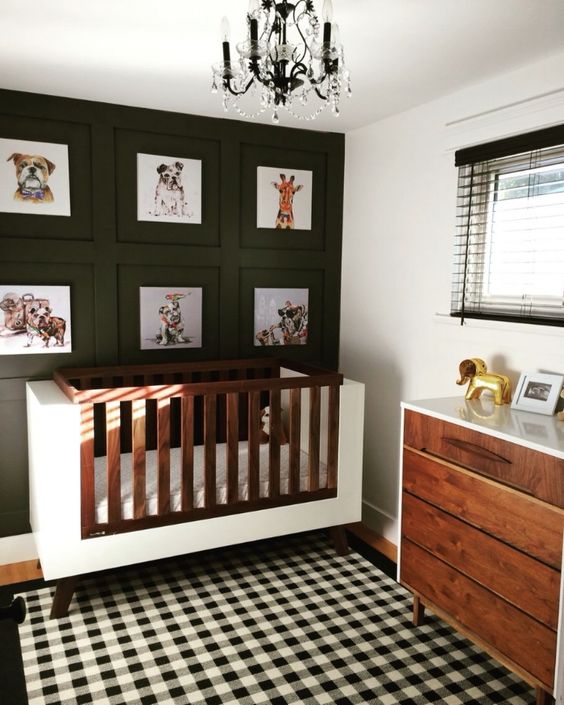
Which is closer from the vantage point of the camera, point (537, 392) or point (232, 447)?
point (537, 392)

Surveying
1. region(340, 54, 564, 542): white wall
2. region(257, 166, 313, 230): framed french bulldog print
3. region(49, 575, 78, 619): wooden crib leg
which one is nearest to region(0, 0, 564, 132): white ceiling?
region(340, 54, 564, 542): white wall

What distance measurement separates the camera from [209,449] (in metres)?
2.66

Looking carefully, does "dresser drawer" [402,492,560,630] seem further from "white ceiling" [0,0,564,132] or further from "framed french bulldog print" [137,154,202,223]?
"framed french bulldog print" [137,154,202,223]

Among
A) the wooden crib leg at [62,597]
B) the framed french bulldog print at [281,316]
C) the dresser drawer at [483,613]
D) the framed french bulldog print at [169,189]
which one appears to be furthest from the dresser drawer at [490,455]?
the framed french bulldog print at [169,189]

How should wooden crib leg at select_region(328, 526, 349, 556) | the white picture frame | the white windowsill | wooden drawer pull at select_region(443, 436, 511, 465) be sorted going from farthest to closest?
1. wooden crib leg at select_region(328, 526, 349, 556)
2. the white windowsill
3. the white picture frame
4. wooden drawer pull at select_region(443, 436, 511, 465)

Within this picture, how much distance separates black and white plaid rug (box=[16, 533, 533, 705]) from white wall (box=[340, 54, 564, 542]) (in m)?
0.80

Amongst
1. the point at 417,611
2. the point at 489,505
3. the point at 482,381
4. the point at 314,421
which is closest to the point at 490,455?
the point at 489,505

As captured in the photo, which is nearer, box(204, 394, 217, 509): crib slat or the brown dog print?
box(204, 394, 217, 509): crib slat

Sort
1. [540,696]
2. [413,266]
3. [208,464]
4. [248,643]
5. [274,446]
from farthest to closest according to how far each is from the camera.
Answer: [413,266] → [274,446] → [208,464] → [248,643] → [540,696]

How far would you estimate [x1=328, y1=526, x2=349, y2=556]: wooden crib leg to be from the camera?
3093 millimetres

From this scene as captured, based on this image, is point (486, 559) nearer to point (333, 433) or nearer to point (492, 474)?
point (492, 474)

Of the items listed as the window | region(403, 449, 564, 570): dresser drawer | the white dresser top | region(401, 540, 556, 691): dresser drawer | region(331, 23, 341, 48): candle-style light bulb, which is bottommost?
region(401, 540, 556, 691): dresser drawer

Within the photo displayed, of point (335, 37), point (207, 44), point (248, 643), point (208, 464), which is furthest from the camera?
point (208, 464)

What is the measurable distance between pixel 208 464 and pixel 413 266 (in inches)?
53.8
